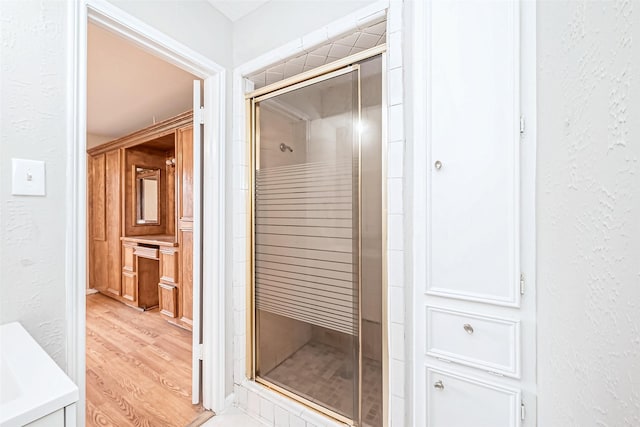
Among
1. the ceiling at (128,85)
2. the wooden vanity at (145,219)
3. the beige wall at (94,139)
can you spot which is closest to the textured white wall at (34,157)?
the ceiling at (128,85)

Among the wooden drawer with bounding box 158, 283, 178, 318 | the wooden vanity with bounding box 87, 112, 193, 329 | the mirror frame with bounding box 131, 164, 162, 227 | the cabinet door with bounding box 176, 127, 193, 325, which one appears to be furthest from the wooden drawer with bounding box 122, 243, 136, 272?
the cabinet door with bounding box 176, 127, 193, 325

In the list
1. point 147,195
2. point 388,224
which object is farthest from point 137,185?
point 388,224

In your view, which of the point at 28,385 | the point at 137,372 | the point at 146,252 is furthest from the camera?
the point at 146,252

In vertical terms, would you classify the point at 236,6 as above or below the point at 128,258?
above

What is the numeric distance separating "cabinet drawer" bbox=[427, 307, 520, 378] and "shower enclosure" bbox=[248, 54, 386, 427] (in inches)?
10.7

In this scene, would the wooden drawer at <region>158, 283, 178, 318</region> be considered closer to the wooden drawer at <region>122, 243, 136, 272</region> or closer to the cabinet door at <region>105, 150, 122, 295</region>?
the wooden drawer at <region>122, 243, 136, 272</region>

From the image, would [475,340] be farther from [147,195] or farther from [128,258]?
[147,195]

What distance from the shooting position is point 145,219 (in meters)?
3.93

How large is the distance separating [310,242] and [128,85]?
8.96 ft

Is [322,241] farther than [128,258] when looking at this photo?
No
